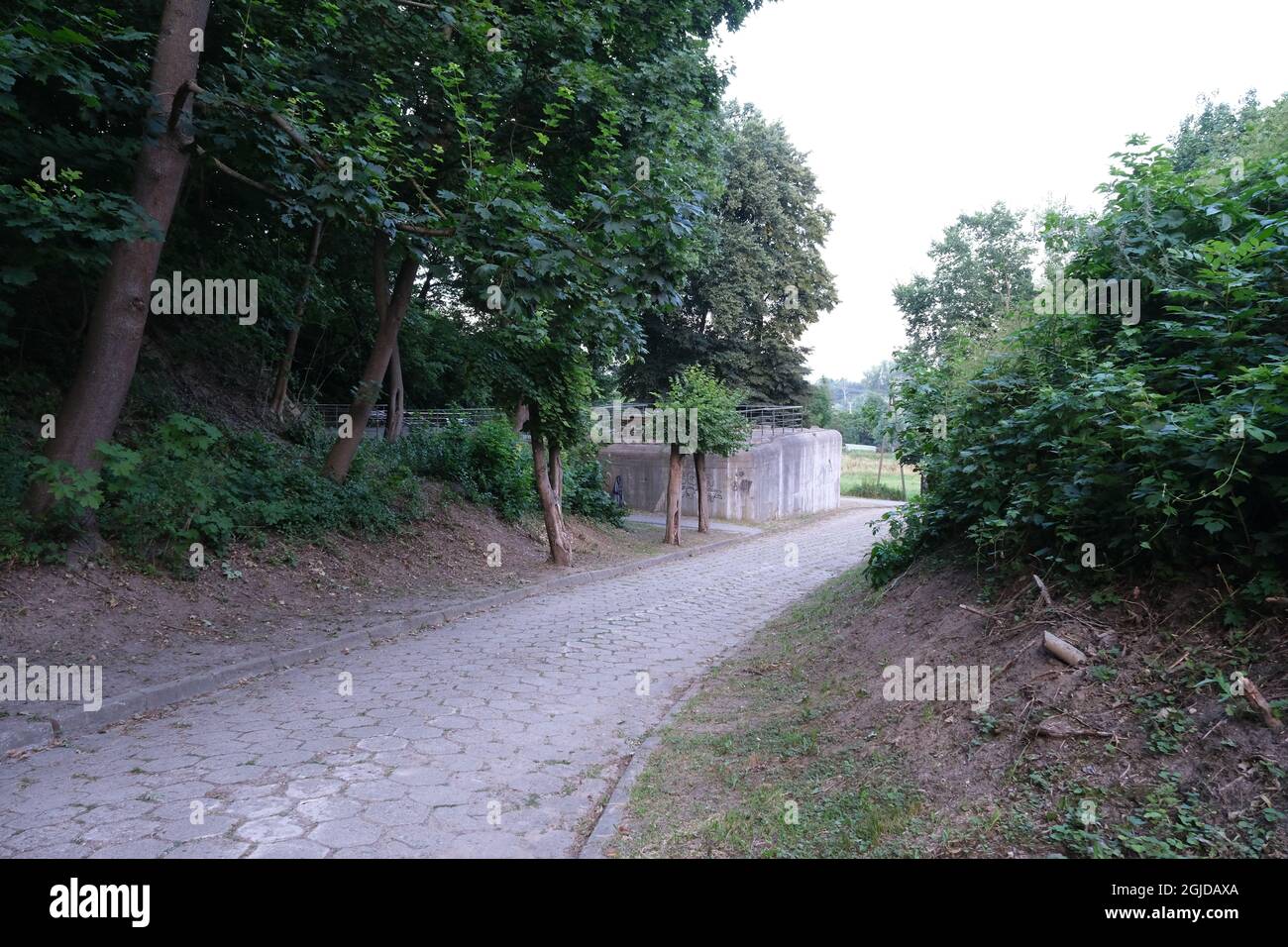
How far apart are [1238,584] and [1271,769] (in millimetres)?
1315

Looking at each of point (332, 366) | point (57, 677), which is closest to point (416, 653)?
point (57, 677)

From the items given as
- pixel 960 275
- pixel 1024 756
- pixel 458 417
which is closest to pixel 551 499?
pixel 458 417

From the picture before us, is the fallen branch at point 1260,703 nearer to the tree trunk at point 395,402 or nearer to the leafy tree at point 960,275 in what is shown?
the tree trunk at point 395,402

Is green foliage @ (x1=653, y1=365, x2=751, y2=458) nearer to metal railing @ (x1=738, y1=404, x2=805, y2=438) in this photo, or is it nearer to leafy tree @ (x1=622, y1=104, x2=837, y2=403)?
metal railing @ (x1=738, y1=404, x2=805, y2=438)

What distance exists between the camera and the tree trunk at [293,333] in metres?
15.0

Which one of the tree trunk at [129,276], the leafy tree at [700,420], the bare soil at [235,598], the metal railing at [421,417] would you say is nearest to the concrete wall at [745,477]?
the leafy tree at [700,420]

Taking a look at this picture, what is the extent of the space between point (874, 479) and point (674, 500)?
29.8 m

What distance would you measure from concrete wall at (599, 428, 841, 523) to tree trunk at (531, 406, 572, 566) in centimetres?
1059

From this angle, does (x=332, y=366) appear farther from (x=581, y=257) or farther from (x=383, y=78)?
(x=581, y=257)

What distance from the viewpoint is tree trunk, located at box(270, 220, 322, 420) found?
15031mm

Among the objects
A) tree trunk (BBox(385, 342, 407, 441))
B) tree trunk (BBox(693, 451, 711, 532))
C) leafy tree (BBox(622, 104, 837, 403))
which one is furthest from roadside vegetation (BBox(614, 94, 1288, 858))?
leafy tree (BBox(622, 104, 837, 403))

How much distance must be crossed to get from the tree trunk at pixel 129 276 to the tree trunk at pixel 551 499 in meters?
7.63
